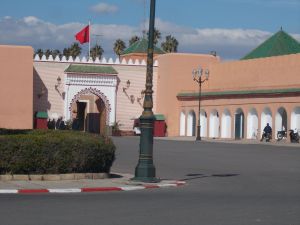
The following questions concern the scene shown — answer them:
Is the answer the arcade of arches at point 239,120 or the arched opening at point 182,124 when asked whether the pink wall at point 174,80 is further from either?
the arcade of arches at point 239,120

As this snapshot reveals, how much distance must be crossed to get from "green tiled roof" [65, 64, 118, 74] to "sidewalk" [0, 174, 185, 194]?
44.2 metres

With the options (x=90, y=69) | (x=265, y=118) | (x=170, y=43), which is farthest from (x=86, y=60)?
(x=170, y=43)

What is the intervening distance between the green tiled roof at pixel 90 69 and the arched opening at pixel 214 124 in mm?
9480

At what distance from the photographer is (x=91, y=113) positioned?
74188 millimetres

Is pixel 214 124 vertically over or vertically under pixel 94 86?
under

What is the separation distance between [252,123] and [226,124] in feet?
10.3

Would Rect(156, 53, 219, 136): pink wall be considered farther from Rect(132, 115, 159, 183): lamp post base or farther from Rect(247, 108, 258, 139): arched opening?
Rect(132, 115, 159, 183): lamp post base

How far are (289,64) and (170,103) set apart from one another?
1378 cm

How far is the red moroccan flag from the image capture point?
64.8 meters

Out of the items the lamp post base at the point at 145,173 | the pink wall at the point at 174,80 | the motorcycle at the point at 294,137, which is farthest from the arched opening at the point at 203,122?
the lamp post base at the point at 145,173

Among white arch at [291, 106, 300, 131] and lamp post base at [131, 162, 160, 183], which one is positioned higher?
white arch at [291, 106, 300, 131]

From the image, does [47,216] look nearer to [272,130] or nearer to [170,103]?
[272,130]

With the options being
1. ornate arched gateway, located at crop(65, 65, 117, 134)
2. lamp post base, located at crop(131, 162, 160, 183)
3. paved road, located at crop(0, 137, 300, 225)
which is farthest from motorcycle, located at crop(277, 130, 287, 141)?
lamp post base, located at crop(131, 162, 160, 183)

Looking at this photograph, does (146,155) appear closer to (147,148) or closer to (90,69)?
(147,148)
